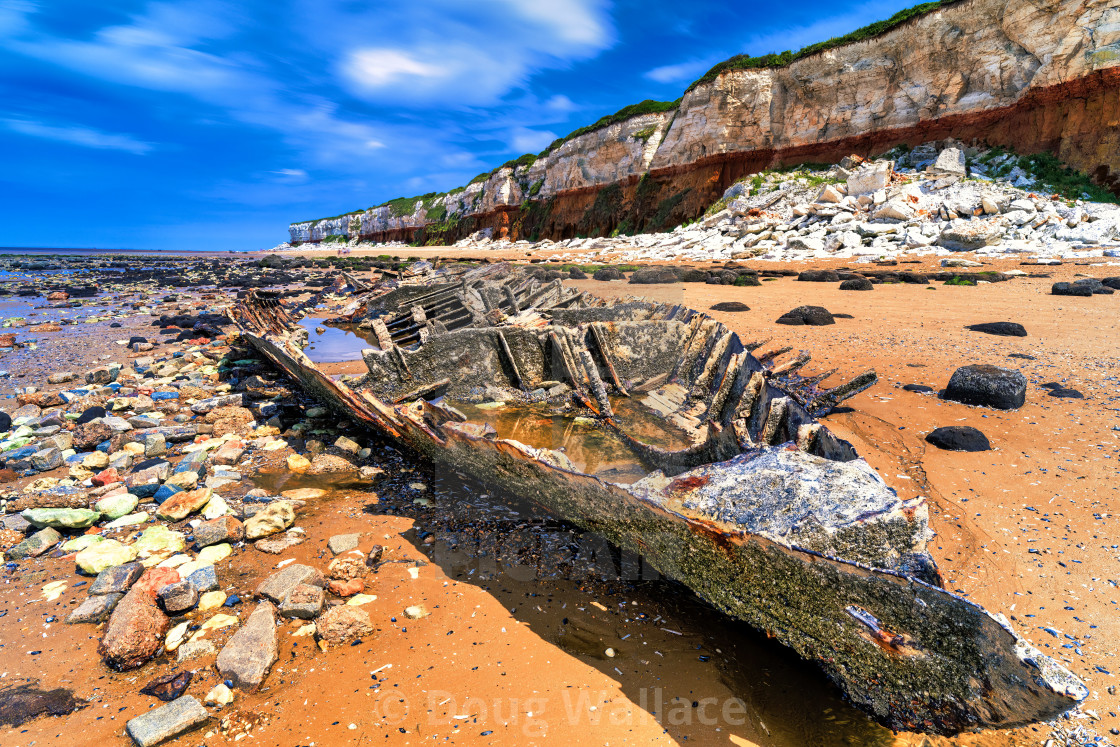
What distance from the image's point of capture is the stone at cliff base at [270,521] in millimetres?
3451

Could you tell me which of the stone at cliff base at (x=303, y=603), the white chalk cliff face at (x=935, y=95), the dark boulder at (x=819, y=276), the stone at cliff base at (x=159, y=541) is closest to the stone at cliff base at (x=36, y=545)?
the stone at cliff base at (x=159, y=541)

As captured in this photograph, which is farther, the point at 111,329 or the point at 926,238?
the point at 926,238

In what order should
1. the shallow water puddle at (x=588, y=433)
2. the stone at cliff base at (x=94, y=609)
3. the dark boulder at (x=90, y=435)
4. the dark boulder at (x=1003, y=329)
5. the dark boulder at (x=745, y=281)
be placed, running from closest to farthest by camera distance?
the stone at cliff base at (x=94, y=609) < the shallow water puddle at (x=588, y=433) < the dark boulder at (x=90, y=435) < the dark boulder at (x=1003, y=329) < the dark boulder at (x=745, y=281)

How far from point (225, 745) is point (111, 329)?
46.0 feet

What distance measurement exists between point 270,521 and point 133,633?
3.56 ft

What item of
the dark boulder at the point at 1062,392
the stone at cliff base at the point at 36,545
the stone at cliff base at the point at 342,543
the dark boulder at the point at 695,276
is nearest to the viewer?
the stone at cliff base at the point at 36,545

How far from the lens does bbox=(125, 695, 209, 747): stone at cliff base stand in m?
2.03

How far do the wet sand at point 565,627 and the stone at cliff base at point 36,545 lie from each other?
0.13m

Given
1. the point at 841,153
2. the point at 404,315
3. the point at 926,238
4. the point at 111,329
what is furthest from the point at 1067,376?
the point at 841,153

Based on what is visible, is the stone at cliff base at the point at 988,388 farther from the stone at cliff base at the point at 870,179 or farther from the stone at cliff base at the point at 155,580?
the stone at cliff base at the point at 870,179

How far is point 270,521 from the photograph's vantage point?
3.52 m

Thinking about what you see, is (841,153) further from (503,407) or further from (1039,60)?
(503,407)

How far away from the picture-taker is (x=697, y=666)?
7.89 ft

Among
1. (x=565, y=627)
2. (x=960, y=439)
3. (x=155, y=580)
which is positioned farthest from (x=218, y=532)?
(x=960, y=439)
